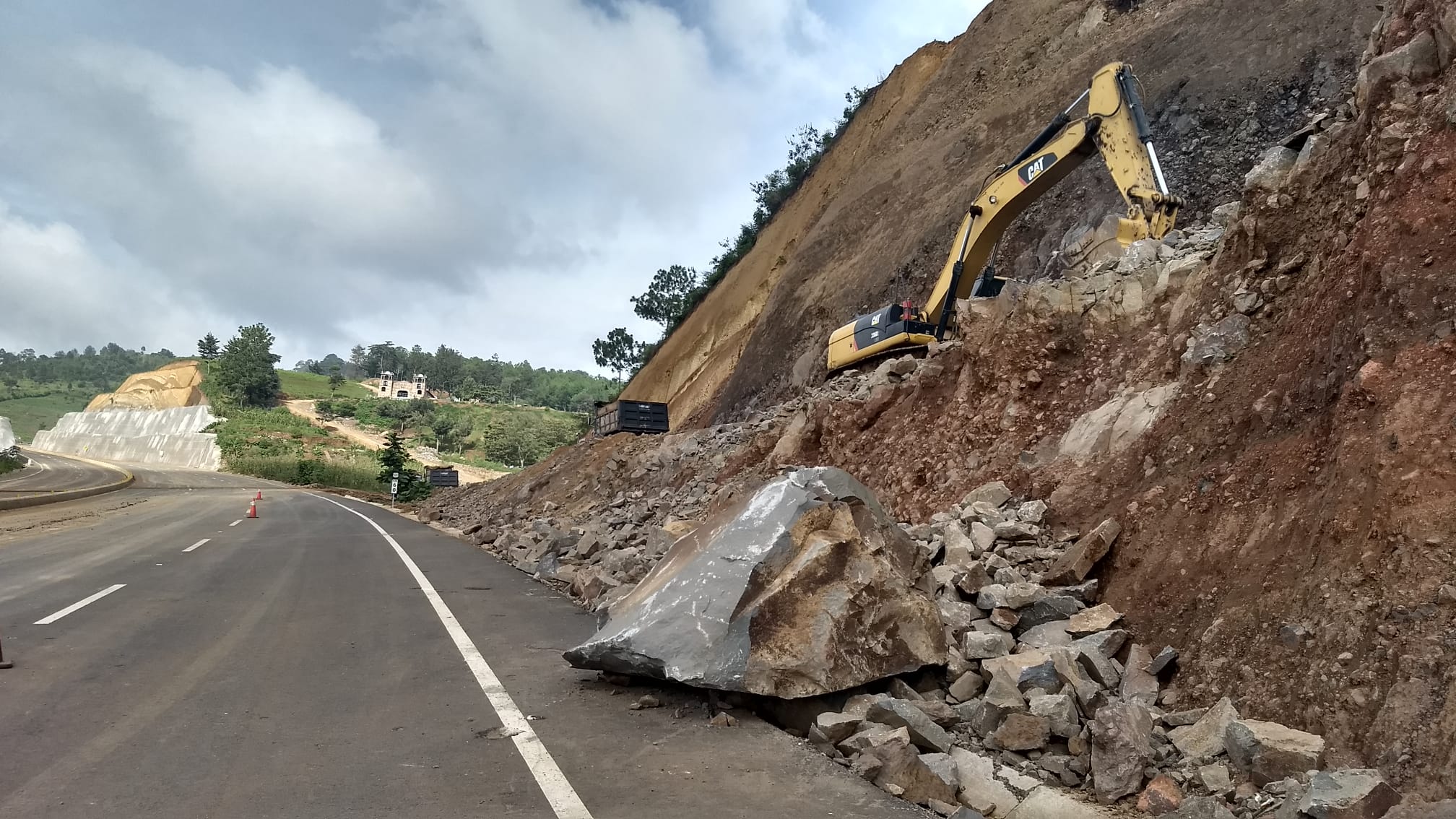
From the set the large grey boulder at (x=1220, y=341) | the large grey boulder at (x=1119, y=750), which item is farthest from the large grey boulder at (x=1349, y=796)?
the large grey boulder at (x=1220, y=341)

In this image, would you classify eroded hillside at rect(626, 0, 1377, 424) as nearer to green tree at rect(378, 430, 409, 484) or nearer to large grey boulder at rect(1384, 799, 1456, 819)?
green tree at rect(378, 430, 409, 484)

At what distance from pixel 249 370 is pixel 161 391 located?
397 inches

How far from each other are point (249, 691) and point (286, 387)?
133724mm

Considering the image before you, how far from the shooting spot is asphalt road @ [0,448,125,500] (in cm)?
3534

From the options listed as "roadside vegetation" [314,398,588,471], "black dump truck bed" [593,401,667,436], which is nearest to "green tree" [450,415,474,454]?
"roadside vegetation" [314,398,588,471]

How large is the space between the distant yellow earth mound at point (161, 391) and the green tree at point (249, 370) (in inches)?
122

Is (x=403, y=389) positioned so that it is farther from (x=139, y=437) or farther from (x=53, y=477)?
(x=53, y=477)

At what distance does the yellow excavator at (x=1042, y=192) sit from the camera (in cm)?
1241

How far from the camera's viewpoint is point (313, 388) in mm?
127750

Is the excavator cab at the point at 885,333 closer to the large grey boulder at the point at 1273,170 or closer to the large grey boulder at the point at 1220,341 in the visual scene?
the large grey boulder at the point at 1273,170

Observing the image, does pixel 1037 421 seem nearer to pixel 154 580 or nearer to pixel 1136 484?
pixel 1136 484

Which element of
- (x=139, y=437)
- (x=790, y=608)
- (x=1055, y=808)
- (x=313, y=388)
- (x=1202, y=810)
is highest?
(x=313, y=388)

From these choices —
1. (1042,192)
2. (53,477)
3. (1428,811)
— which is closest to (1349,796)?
(1428,811)

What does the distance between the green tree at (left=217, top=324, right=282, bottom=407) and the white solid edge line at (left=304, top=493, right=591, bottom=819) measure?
10781cm
